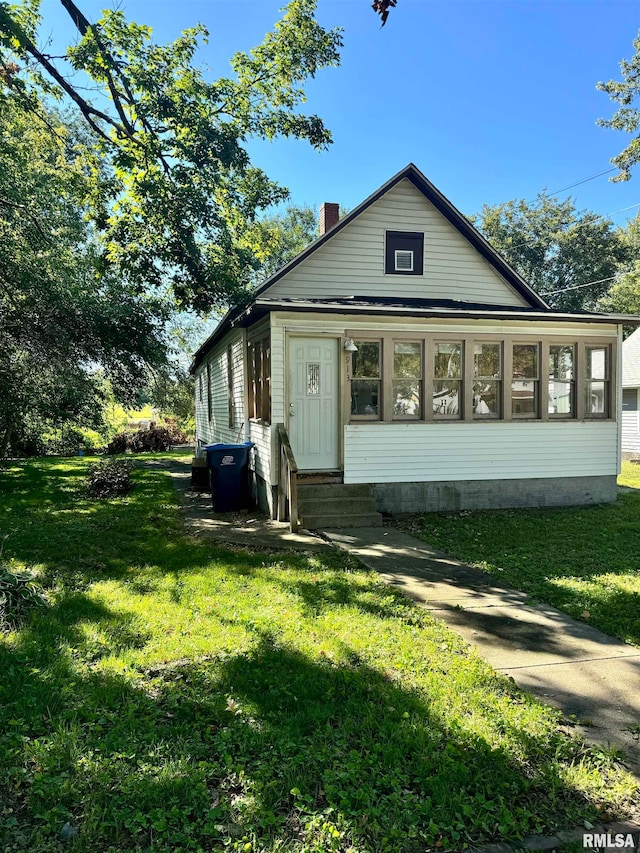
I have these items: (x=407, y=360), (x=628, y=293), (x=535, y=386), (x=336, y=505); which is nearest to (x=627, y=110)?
(x=628, y=293)

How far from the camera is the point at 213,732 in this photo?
9.68 ft

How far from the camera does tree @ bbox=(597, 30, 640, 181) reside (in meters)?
20.0

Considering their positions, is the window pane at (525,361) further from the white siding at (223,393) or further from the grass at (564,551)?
the white siding at (223,393)

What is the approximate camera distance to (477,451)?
9.84 m

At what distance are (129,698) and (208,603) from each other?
1593 mm

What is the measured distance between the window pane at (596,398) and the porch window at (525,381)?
118 centimetres

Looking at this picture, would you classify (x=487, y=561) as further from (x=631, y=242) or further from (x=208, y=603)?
(x=631, y=242)

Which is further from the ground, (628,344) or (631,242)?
(631,242)

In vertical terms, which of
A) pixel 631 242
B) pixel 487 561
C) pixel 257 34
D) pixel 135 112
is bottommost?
pixel 487 561

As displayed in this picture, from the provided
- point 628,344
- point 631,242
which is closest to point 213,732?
point 628,344

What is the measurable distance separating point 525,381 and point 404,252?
13.7 feet

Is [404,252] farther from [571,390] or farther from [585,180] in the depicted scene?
[585,180]

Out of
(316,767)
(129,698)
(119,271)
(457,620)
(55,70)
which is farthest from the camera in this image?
(119,271)

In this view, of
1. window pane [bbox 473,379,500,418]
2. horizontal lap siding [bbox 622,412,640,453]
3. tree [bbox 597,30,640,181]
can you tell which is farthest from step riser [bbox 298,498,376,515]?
tree [bbox 597,30,640,181]
